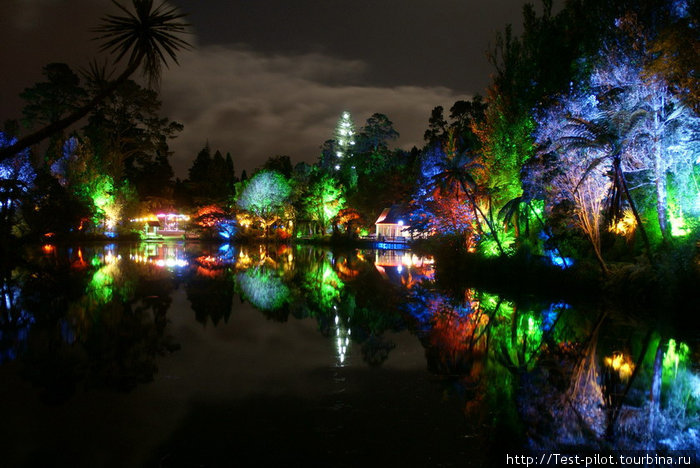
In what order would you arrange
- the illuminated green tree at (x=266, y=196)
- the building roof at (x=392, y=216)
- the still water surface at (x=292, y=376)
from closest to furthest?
1. the still water surface at (x=292, y=376)
2. the illuminated green tree at (x=266, y=196)
3. the building roof at (x=392, y=216)

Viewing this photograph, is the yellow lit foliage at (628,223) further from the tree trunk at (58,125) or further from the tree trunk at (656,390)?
the tree trunk at (58,125)

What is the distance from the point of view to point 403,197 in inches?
2313

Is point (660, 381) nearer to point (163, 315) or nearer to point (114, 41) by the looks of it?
point (163, 315)

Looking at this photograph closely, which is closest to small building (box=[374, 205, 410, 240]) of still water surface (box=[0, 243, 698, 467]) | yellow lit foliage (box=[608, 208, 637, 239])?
yellow lit foliage (box=[608, 208, 637, 239])

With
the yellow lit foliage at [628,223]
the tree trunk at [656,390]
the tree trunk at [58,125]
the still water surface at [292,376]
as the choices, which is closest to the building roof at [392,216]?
the yellow lit foliage at [628,223]

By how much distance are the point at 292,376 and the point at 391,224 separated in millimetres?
50438

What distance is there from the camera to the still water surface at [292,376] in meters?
5.33

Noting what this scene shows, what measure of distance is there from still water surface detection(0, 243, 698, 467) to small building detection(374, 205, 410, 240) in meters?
39.8

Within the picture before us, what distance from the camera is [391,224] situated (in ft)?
190

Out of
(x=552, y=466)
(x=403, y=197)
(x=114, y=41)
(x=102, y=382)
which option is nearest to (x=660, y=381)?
(x=552, y=466)

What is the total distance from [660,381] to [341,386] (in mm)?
5316

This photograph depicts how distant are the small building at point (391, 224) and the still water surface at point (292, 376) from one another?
39820 mm

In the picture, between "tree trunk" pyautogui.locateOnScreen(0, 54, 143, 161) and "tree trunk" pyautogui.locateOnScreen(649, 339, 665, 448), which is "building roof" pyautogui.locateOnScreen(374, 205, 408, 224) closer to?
"tree trunk" pyautogui.locateOnScreen(0, 54, 143, 161)

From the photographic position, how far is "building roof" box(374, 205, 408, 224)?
2211 inches
